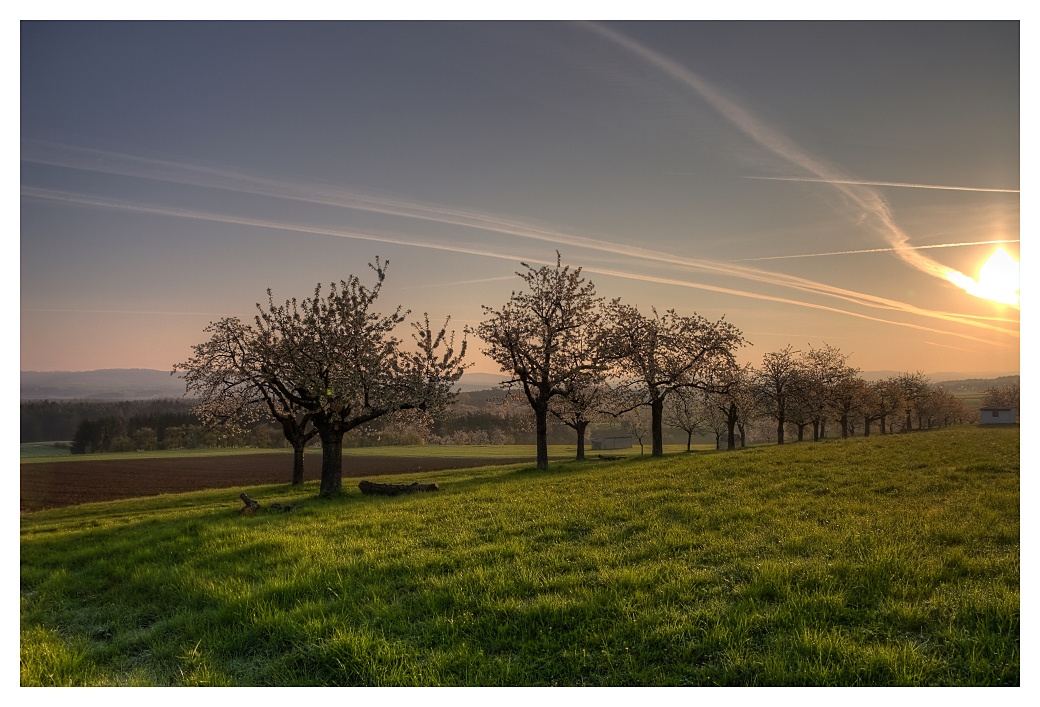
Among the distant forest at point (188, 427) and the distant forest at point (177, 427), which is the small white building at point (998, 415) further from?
the distant forest at point (177, 427)

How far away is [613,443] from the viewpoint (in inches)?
2931

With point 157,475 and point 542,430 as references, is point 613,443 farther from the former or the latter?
point 157,475

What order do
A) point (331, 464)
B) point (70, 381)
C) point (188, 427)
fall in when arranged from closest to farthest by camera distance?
point (70, 381), point (331, 464), point (188, 427)

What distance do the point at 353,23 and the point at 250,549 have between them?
10826 millimetres

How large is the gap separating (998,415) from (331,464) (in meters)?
82.7

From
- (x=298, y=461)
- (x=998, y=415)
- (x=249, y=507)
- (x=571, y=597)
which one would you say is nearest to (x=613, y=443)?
(x=998, y=415)

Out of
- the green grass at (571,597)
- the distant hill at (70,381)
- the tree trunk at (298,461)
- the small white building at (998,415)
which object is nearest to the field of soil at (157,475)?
the tree trunk at (298,461)

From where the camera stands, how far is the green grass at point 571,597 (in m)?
5.89

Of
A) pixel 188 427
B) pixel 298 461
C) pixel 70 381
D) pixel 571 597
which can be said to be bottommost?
pixel 188 427

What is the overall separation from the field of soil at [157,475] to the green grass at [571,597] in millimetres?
17535

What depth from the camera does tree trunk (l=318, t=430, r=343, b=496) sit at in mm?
22781

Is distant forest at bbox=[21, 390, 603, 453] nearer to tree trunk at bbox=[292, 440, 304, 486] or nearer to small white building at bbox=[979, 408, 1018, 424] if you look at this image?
tree trunk at bbox=[292, 440, 304, 486]
